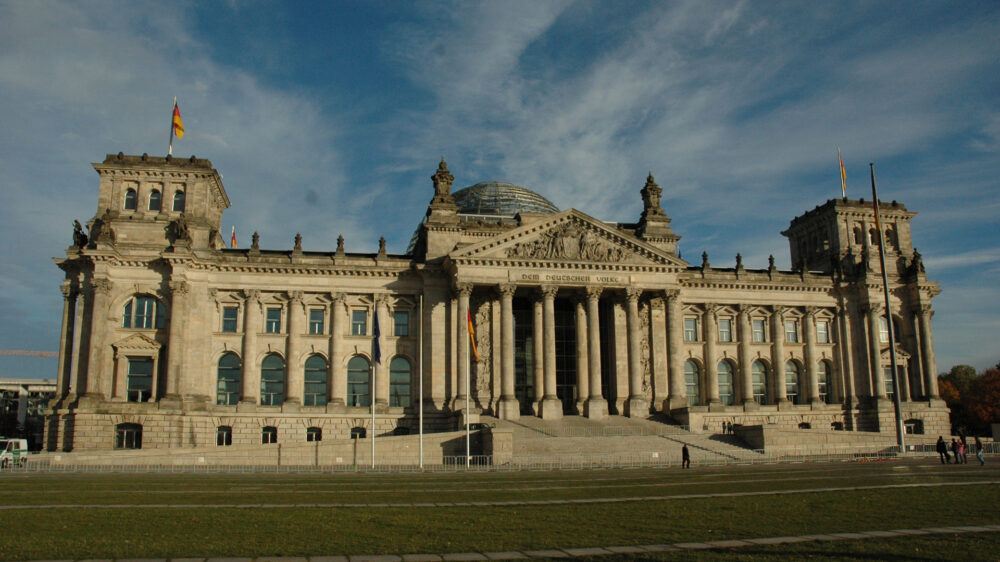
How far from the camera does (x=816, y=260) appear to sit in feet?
275

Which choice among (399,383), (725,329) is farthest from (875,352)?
(399,383)

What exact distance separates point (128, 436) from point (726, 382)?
169 feet

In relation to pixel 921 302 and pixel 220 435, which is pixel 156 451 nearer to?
pixel 220 435

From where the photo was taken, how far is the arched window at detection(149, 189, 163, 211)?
65.0 meters

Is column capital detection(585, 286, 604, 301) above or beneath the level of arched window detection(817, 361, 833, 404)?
above

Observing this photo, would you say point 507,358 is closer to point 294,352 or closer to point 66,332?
point 294,352

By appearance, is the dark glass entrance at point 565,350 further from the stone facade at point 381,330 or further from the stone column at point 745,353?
the stone column at point 745,353

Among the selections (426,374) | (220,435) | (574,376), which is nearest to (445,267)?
(426,374)

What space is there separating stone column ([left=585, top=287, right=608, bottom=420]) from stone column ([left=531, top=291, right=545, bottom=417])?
3813mm

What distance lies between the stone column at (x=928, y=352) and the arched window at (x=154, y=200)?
70877 millimetres

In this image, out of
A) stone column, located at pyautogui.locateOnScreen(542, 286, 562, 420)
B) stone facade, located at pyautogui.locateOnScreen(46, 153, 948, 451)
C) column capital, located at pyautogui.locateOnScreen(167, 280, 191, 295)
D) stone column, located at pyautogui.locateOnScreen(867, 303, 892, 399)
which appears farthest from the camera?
stone column, located at pyautogui.locateOnScreen(867, 303, 892, 399)

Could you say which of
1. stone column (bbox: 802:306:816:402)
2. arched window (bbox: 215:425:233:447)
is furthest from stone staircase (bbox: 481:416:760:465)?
arched window (bbox: 215:425:233:447)

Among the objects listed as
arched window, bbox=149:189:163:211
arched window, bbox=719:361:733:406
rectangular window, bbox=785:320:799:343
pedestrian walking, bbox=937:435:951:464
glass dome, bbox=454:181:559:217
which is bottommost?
pedestrian walking, bbox=937:435:951:464

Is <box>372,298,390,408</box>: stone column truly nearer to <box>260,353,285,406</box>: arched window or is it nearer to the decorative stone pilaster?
the decorative stone pilaster
